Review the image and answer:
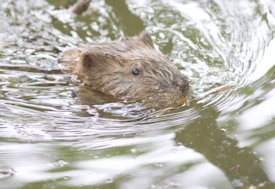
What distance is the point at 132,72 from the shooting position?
4820mm

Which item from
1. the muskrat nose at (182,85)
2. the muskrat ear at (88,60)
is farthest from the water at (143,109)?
the muskrat ear at (88,60)

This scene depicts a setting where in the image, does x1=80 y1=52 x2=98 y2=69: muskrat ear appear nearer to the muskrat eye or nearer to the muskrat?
the muskrat

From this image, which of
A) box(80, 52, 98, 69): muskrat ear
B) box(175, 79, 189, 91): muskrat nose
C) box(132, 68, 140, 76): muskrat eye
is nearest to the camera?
box(175, 79, 189, 91): muskrat nose

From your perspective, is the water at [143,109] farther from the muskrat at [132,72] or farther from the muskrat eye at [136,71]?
the muskrat eye at [136,71]

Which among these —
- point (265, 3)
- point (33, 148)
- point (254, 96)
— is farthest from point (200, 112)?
point (265, 3)

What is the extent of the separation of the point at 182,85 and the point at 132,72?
50 centimetres

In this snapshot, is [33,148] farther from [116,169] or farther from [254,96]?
[254,96]

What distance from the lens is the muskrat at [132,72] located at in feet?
14.9

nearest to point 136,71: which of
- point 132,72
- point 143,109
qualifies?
point 132,72

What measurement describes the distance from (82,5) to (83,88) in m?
1.81

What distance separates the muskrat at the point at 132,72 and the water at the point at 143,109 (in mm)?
139

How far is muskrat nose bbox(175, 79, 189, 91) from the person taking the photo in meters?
4.49

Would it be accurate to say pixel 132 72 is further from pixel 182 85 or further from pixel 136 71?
pixel 182 85

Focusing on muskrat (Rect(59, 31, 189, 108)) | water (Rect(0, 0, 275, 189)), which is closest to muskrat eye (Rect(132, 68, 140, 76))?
muskrat (Rect(59, 31, 189, 108))
